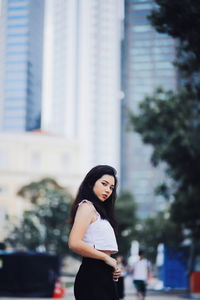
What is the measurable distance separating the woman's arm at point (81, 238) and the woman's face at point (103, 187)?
14 cm

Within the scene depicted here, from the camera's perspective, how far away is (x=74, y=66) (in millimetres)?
133250

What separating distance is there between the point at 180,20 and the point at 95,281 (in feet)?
30.7

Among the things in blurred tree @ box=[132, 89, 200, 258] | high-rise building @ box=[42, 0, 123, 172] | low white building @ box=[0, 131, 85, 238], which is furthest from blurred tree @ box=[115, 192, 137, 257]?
high-rise building @ box=[42, 0, 123, 172]

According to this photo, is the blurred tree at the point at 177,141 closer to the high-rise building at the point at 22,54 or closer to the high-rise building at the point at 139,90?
the high-rise building at the point at 22,54

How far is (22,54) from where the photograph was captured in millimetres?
15852

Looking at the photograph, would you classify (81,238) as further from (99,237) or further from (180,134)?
(180,134)

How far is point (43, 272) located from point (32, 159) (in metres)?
43.0

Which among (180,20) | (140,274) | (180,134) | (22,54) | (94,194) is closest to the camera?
(94,194)

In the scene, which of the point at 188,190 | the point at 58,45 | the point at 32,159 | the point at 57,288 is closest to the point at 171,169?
the point at 188,190

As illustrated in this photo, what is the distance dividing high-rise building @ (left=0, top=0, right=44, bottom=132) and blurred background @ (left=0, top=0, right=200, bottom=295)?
36mm

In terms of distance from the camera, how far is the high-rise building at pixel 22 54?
13078mm

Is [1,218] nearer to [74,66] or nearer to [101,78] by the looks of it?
[74,66]

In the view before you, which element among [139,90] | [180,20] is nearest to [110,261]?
[180,20]

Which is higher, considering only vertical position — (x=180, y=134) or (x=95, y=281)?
(x=180, y=134)
